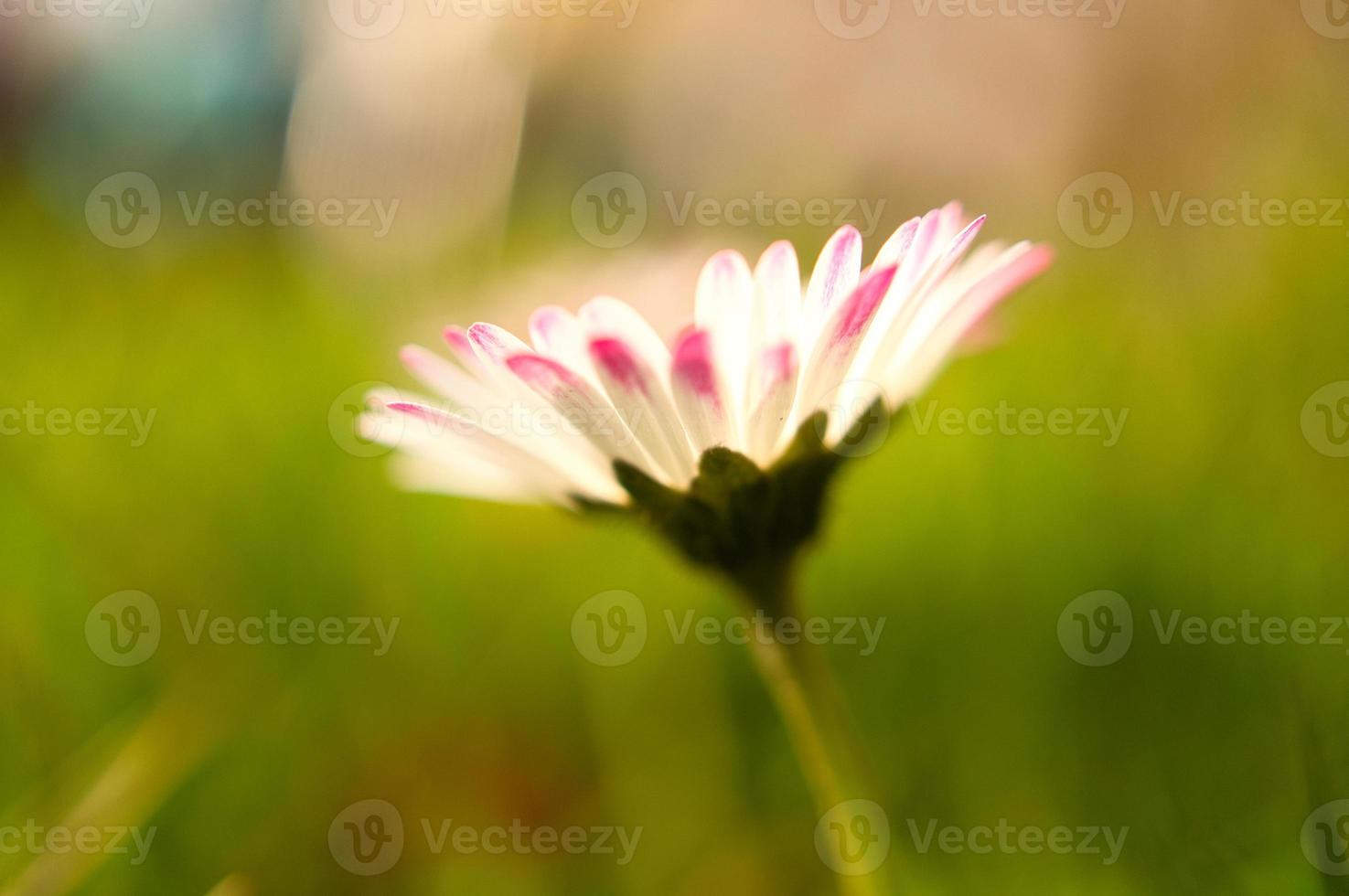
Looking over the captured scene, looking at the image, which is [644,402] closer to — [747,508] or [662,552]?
[747,508]

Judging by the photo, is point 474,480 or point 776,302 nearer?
point 776,302

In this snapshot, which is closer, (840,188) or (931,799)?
(931,799)

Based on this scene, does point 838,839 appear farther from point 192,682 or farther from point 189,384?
point 189,384

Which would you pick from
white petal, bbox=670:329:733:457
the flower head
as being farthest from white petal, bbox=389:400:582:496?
white petal, bbox=670:329:733:457

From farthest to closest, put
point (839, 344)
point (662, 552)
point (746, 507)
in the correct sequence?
point (662, 552), point (746, 507), point (839, 344)

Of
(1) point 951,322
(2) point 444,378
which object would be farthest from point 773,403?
(2) point 444,378

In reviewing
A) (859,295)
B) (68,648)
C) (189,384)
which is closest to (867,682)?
(859,295)

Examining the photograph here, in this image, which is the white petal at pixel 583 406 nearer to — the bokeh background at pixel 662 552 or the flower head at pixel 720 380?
the flower head at pixel 720 380
